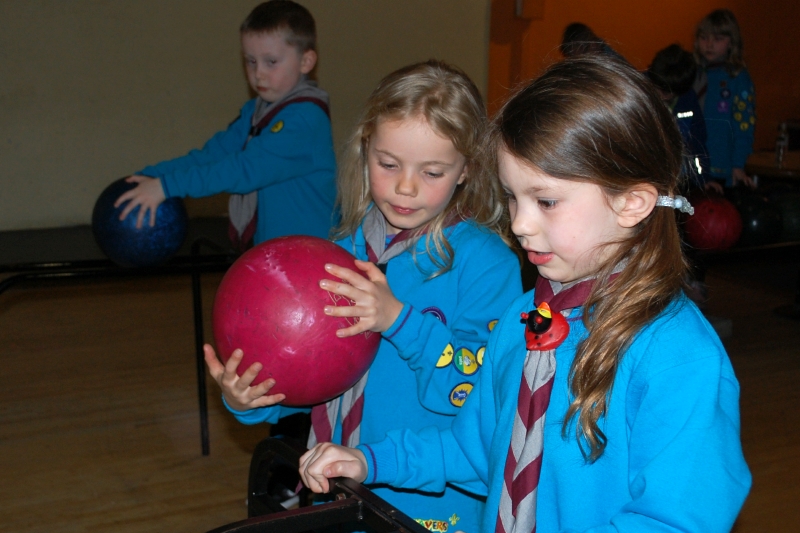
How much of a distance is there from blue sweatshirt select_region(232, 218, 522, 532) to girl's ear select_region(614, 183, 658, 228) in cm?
53

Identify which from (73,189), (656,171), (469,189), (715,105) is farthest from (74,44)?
(656,171)

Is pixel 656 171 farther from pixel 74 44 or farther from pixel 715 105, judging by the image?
pixel 74 44

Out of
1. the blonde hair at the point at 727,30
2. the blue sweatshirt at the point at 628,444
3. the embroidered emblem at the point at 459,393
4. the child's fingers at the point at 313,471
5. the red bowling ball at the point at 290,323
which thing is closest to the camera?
the blue sweatshirt at the point at 628,444

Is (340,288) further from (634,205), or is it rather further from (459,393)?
(634,205)

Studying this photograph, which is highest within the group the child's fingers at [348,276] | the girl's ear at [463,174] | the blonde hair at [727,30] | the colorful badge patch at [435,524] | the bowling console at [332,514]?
the blonde hair at [727,30]

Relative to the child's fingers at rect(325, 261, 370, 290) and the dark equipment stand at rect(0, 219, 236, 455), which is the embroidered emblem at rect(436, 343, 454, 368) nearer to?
the child's fingers at rect(325, 261, 370, 290)

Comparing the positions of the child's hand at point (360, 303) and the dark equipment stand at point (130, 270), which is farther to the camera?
the dark equipment stand at point (130, 270)

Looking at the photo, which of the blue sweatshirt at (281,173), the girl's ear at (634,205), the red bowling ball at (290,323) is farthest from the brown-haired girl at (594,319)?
the blue sweatshirt at (281,173)

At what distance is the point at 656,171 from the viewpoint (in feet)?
4.16

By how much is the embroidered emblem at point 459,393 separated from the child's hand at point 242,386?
1.16 ft

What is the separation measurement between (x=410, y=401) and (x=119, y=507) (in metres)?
1.82

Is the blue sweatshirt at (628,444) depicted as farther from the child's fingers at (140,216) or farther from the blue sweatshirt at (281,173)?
the child's fingers at (140,216)

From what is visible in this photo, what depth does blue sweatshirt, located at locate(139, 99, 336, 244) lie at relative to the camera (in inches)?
119

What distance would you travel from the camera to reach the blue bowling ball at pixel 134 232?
3076mm
